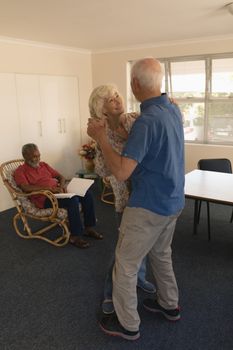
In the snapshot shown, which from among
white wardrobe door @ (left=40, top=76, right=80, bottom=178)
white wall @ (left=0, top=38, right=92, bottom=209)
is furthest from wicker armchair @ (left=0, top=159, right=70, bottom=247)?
white wardrobe door @ (left=40, top=76, right=80, bottom=178)

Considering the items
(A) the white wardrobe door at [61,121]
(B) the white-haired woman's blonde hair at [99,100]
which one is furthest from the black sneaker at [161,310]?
(A) the white wardrobe door at [61,121]

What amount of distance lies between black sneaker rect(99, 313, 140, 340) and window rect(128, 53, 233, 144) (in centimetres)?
359

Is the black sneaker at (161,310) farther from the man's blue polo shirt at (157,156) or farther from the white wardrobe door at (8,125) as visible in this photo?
the white wardrobe door at (8,125)

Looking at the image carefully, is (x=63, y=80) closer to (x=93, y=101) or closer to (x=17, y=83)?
(x=17, y=83)

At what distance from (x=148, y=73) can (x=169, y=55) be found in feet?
11.9

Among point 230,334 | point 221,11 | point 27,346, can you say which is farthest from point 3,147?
point 230,334

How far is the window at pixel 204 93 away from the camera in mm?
4605

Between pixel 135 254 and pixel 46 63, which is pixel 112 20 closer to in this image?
pixel 46 63

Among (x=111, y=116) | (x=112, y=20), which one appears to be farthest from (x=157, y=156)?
(x=112, y=20)

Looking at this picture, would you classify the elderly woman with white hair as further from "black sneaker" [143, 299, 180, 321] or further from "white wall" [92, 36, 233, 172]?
"white wall" [92, 36, 233, 172]

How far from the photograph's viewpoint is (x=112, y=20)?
3.24 meters

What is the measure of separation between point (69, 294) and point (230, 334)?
1.19 meters

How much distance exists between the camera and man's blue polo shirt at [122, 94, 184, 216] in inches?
56.0

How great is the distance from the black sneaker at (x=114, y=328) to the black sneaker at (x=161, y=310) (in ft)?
0.83
